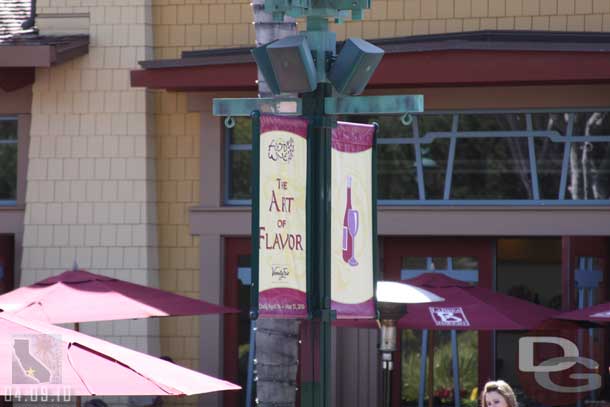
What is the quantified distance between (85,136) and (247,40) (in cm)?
219

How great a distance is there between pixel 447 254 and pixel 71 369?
9.33 metres

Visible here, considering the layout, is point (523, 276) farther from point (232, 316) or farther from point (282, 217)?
point (282, 217)

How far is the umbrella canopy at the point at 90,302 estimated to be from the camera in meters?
12.9

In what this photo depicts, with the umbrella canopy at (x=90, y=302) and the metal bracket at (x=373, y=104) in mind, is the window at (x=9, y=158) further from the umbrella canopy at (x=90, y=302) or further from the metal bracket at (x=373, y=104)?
the metal bracket at (x=373, y=104)

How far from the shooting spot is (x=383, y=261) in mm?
16453

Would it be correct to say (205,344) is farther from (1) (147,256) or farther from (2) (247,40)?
(2) (247,40)

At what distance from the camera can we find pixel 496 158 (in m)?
16.0

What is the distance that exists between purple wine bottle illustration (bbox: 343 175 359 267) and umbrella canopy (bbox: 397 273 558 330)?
5.07 metres

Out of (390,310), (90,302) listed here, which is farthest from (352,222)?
(90,302)

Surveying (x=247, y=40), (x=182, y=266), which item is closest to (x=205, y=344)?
(x=182, y=266)

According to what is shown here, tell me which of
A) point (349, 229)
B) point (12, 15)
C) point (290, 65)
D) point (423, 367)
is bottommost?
point (423, 367)

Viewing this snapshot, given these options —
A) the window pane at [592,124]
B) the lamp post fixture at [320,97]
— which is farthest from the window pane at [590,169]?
the lamp post fixture at [320,97]

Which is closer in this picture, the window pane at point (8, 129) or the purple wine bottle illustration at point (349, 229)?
the purple wine bottle illustration at point (349, 229)

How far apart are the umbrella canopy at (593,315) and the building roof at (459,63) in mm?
2635
